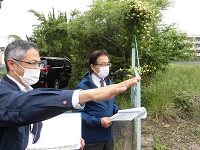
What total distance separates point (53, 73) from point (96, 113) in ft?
23.6

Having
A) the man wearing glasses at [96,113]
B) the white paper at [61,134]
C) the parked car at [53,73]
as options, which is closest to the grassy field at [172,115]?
the man wearing glasses at [96,113]

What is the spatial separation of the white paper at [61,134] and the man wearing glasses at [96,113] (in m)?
0.53

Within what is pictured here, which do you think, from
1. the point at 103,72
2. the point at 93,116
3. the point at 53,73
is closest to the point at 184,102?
the point at 103,72

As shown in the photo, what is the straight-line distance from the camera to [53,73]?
9.19 meters

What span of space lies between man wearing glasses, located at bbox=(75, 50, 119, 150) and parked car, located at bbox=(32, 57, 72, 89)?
5.83 meters

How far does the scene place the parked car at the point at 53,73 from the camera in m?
8.43

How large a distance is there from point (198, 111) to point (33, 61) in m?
3.71

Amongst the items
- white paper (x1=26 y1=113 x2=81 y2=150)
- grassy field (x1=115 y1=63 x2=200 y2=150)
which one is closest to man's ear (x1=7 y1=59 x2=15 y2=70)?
white paper (x1=26 y1=113 x2=81 y2=150)

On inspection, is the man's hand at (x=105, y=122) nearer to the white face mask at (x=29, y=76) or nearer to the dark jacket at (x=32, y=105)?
the white face mask at (x=29, y=76)

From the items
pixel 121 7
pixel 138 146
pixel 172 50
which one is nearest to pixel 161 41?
pixel 172 50

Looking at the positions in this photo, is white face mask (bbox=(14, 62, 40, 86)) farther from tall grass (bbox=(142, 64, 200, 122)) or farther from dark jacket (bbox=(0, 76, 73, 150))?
tall grass (bbox=(142, 64, 200, 122))

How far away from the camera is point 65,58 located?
418 inches

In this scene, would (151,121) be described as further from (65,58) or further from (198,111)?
(65,58)

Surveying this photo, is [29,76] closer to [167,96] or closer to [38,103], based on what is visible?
[38,103]
